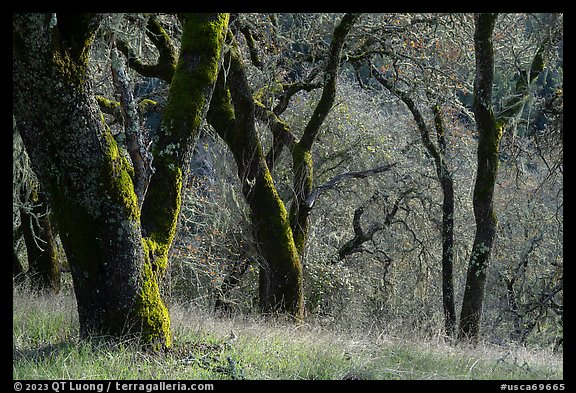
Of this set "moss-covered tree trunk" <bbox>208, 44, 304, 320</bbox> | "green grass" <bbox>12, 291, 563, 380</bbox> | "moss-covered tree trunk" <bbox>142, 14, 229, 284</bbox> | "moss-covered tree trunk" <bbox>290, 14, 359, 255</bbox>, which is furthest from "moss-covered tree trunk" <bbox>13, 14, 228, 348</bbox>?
"moss-covered tree trunk" <bbox>290, 14, 359, 255</bbox>

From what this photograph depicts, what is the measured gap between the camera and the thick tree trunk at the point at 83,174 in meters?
4.99

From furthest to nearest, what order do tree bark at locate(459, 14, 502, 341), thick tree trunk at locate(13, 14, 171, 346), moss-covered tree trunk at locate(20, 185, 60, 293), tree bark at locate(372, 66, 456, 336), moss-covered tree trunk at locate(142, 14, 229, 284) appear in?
1. moss-covered tree trunk at locate(20, 185, 60, 293)
2. tree bark at locate(372, 66, 456, 336)
3. tree bark at locate(459, 14, 502, 341)
4. moss-covered tree trunk at locate(142, 14, 229, 284)
5. thick tree trunk at locate(13, 14, 171, 346)

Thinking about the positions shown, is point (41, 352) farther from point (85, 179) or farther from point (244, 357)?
point (244, 357)

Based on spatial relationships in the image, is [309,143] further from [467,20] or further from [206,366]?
[206,366]

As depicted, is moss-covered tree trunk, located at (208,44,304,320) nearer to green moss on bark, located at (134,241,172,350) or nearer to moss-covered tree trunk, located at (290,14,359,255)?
moss-covered tree trunk, located at (290,14,359,255)

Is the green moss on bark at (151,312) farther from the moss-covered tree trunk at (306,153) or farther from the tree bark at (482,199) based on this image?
the tree bark at (482,199)

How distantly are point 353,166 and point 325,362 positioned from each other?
36.4ft

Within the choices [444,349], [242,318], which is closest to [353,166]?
[242,318]

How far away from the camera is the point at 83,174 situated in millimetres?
5246

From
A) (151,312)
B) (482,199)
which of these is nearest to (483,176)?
(482,199)

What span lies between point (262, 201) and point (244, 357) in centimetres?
396

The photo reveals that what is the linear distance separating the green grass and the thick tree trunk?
31 cm

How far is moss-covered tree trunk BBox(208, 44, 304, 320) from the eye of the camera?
955cm

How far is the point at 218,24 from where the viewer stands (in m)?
6.82
